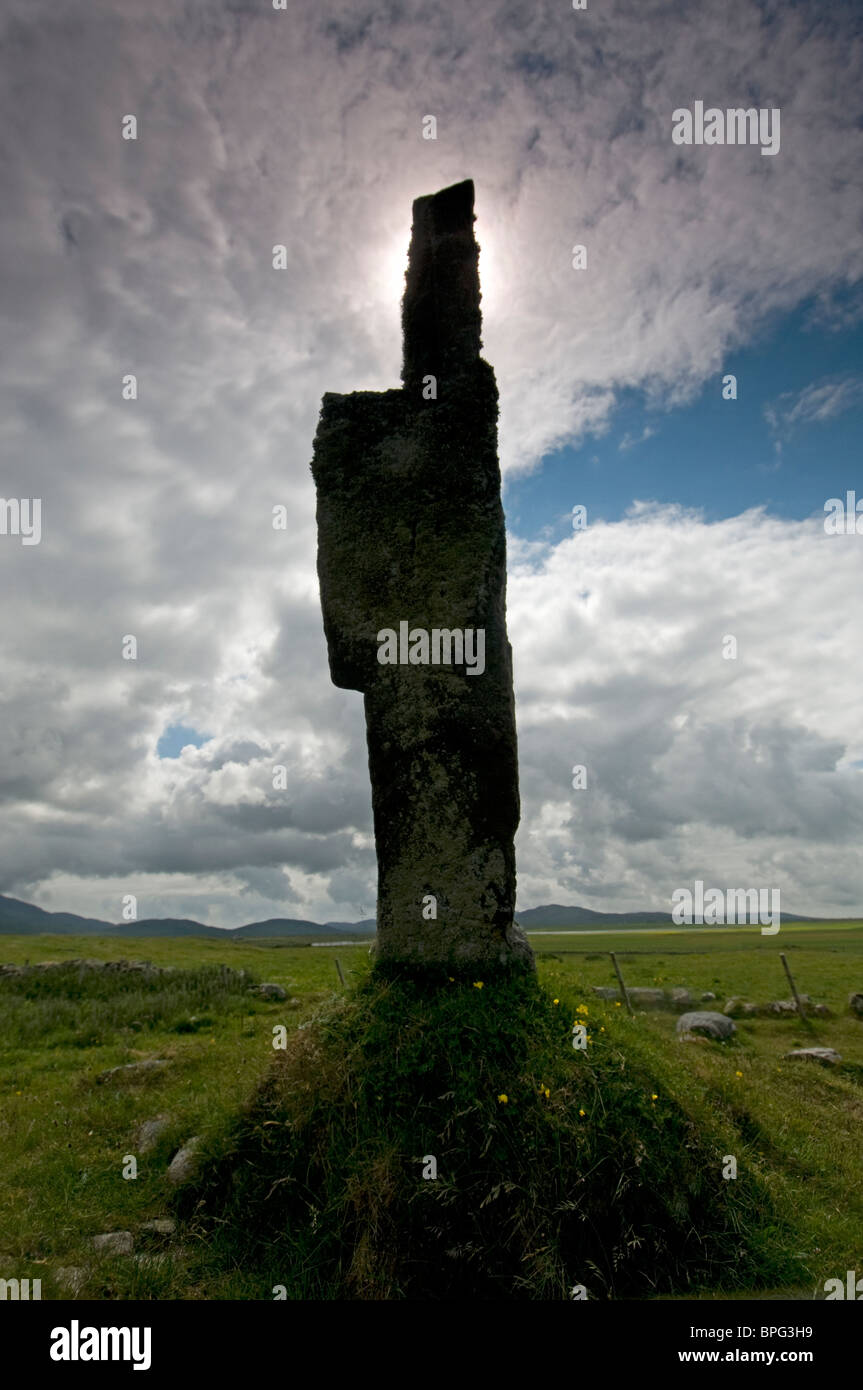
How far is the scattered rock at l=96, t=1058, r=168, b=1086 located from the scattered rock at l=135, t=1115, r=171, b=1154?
2.11 metres

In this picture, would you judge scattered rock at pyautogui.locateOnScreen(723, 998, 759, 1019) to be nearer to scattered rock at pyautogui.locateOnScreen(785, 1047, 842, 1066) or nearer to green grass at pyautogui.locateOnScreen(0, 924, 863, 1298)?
scattered rock at pyautogui.locateOnScreen(785, 1047, 842, 1066)

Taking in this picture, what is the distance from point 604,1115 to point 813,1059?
31.9 ft

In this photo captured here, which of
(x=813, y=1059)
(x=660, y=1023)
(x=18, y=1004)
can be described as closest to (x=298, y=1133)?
(x=813, y=1059)

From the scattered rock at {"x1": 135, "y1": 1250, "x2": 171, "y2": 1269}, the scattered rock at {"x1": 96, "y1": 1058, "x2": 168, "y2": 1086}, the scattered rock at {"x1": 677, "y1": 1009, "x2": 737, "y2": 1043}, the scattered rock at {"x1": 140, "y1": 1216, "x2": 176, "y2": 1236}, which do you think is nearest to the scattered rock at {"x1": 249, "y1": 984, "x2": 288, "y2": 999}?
the scattered rock at {"x1": 96, "y1": 1058, "x2": 168, "y2": 1086}

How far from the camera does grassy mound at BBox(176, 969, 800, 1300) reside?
222 inches

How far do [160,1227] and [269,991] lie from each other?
1368 cm

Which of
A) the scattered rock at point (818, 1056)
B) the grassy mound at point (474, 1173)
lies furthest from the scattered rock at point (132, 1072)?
the scattered rock at point (818, 1056)

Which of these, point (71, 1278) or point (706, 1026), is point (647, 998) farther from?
point (71, 1278)

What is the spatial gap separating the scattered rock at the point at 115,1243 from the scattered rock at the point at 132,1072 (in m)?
4.69

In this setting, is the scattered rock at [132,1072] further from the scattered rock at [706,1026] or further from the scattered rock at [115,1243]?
the scattered rock at [706,1026]

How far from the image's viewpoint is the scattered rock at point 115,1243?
6.12 meters
